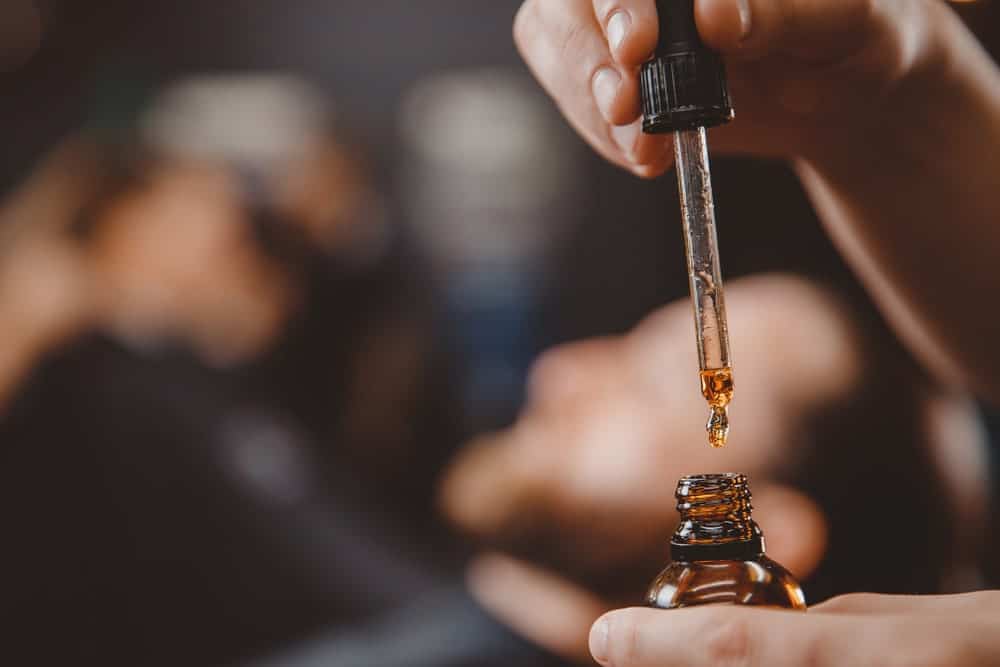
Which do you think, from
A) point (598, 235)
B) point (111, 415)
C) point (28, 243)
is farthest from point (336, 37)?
point (111, 415)

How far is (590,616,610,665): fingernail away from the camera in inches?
19.9

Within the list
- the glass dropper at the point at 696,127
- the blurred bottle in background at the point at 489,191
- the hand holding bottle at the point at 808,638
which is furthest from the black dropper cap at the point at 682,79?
the blurred bottle in background at the point at 489,191

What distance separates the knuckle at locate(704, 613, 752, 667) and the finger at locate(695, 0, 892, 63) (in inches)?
10.5

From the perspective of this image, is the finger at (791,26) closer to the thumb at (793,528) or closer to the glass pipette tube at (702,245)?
the glass pipette tube at (702,245)

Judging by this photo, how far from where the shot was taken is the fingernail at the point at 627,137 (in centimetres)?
66

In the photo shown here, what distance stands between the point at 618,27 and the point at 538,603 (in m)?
1.22

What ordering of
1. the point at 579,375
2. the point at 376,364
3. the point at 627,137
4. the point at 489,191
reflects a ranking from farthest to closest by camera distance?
the point at 489,191, the point at 376,364, the point at 579,375, the point at 627,137

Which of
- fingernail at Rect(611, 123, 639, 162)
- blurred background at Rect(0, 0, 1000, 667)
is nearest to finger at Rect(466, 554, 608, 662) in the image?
blurred background at Rect(0, 0, 1000, 667)

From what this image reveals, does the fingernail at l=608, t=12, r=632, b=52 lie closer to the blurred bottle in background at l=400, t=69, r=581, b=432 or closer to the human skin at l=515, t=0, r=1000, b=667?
the human skin at l=515, t=0, r=1000, b=667

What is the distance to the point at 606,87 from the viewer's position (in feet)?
1.92

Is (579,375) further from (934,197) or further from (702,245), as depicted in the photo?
(702,245)

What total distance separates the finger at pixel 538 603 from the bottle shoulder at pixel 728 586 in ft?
3.08

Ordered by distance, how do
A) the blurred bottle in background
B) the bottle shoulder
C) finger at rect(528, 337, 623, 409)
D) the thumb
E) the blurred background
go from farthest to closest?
the blurred bottle in background
finger at rect(528, 337, 623, 409)
the blurred background
the thumb
the bottle shoulder

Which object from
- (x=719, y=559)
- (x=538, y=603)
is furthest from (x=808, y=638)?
(x=538, y=603)
